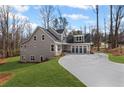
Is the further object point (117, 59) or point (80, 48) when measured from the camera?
point (80, 48)

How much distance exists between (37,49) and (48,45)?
80cm

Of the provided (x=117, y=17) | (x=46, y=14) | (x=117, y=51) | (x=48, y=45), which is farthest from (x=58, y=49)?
(x=117, y=17)

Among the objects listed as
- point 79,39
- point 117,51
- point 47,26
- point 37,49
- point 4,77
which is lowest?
point 4,77

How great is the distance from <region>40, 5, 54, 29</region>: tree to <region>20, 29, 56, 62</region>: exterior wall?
0.67 metres

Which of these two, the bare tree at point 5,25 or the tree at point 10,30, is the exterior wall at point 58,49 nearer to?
the tree at point 10,30

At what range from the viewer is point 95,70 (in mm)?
7680

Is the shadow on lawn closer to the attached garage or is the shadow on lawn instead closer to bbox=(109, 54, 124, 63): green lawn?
the attached garage

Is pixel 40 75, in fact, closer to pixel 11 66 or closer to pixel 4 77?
pixel 4 77

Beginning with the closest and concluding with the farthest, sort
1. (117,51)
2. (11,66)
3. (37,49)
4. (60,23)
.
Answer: (11,66)
(37,49)
(60,23)
(117,51)
